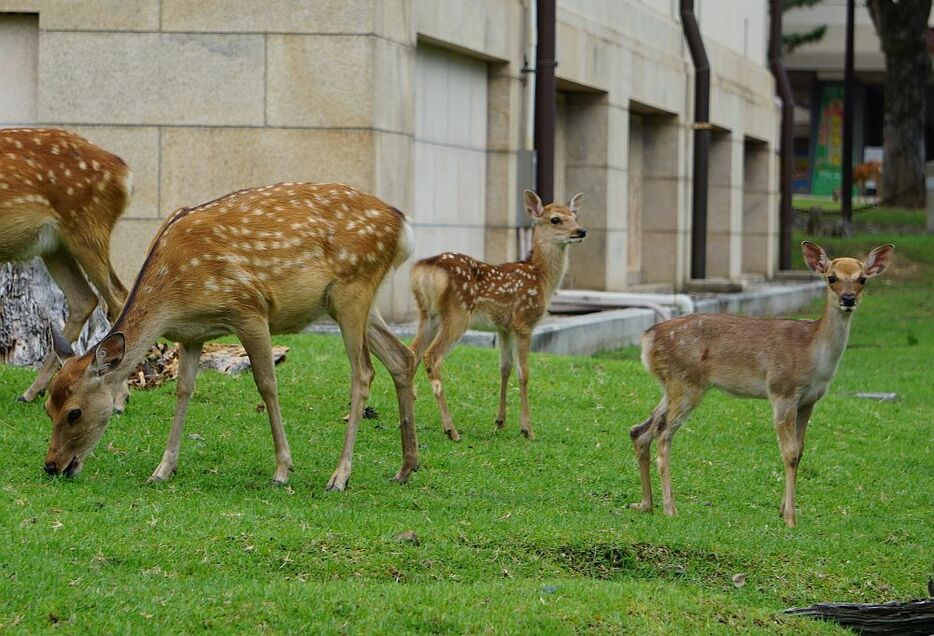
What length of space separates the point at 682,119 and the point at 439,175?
892 centimetres

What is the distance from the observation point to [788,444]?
8.44 metres

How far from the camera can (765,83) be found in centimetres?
3069

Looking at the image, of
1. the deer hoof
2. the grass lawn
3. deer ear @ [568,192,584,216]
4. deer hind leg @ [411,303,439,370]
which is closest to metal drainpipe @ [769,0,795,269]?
deer ear @ [568,192,584,216]

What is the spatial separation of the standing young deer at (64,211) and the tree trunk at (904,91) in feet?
107

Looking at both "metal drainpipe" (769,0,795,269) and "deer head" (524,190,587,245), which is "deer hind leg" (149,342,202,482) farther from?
"metal drainpipe" (769,0,795,269)

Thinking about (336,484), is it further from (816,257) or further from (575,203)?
(575,203)

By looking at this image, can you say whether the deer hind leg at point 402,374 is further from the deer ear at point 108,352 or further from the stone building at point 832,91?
the stone building at point 832,91

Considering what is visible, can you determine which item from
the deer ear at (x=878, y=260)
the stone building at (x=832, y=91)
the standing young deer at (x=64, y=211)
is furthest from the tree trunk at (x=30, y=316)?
the stone building at (x=832, y=91)

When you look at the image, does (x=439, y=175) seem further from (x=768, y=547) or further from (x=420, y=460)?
(x=768, y=547)

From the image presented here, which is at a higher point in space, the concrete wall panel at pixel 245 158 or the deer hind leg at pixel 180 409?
the concrete wall panel at pixel 245 158

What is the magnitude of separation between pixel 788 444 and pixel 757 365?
472 millimetres

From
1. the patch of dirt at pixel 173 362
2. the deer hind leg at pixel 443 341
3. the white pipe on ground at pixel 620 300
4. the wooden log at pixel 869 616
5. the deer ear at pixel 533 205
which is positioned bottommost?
the wooden log at pixel 869 616

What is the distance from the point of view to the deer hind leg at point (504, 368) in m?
10.3

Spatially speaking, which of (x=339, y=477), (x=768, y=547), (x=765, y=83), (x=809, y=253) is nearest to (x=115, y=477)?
(x=339, y=477)
